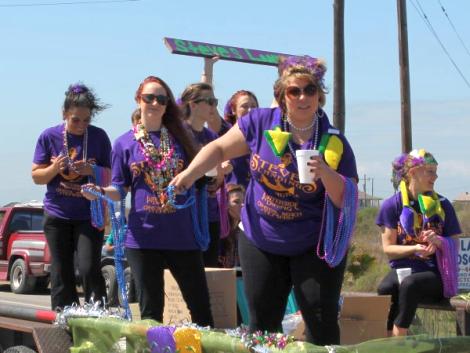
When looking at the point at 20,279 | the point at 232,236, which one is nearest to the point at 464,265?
the point at 232,236

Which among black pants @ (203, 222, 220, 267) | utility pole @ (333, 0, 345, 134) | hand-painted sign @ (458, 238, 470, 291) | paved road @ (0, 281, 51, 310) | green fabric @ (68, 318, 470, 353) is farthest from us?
utility pole @ (333, 0, 345, 134)

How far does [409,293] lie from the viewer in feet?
20.6

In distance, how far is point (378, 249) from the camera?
72.7 feet

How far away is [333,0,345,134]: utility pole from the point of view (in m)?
18.7

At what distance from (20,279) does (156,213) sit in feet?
43.9

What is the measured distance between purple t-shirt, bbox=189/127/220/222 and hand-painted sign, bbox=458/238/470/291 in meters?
2.55

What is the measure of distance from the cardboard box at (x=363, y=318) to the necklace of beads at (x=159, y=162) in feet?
4.45

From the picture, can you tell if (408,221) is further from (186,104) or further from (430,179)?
(186,104)

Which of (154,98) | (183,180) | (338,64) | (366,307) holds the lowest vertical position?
(366,307)

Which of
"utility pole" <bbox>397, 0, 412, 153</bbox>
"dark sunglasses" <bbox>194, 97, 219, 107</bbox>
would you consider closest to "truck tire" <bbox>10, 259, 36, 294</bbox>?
"utility pole" <bbox>397, 0, 412, 153</bbox>

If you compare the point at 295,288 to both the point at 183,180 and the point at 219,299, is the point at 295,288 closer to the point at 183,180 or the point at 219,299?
the point at 183,180

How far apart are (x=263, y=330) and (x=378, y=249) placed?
17.9 m

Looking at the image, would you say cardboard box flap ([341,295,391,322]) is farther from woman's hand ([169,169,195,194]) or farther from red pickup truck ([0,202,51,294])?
red pickup truck ([0,202,51,294])

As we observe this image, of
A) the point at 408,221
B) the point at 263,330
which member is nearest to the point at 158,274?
the point at 263,330
